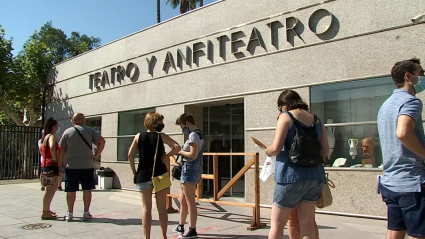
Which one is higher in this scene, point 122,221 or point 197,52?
point 197,52

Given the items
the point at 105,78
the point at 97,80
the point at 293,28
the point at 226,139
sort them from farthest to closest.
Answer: the point at 97,80 < the point at 105,78 < the point at 226,139 < the point at 293,28

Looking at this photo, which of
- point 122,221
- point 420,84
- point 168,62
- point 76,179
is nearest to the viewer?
point 420,84

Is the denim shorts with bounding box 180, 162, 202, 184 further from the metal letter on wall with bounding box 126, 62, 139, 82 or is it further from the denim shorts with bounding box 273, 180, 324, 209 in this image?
the metal letter on wall with bounding box 126, 62, 139, 82

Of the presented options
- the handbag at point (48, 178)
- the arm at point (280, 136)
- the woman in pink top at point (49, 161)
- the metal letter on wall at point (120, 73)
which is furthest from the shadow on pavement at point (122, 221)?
the metal letter on wall at point (120, 73)

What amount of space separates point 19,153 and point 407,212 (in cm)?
1590

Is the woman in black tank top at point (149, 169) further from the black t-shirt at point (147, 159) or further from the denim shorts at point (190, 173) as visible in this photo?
the denim shorts at point (190, 173)

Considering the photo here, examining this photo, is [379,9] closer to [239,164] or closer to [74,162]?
[239,164]

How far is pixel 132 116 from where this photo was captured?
12.6 m

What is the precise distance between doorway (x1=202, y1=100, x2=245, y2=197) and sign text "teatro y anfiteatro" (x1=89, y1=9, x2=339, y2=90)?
4.44ft

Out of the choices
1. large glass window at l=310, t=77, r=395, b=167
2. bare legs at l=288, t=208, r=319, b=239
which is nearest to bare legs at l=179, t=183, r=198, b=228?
bare legs at l=288, t=208, r=319, b=239

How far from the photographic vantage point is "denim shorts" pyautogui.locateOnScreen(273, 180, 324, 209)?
11.4ft

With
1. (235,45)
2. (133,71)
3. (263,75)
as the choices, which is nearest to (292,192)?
(263,75)

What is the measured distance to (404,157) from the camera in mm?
2992

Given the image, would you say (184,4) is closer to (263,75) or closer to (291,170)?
(263,75)
